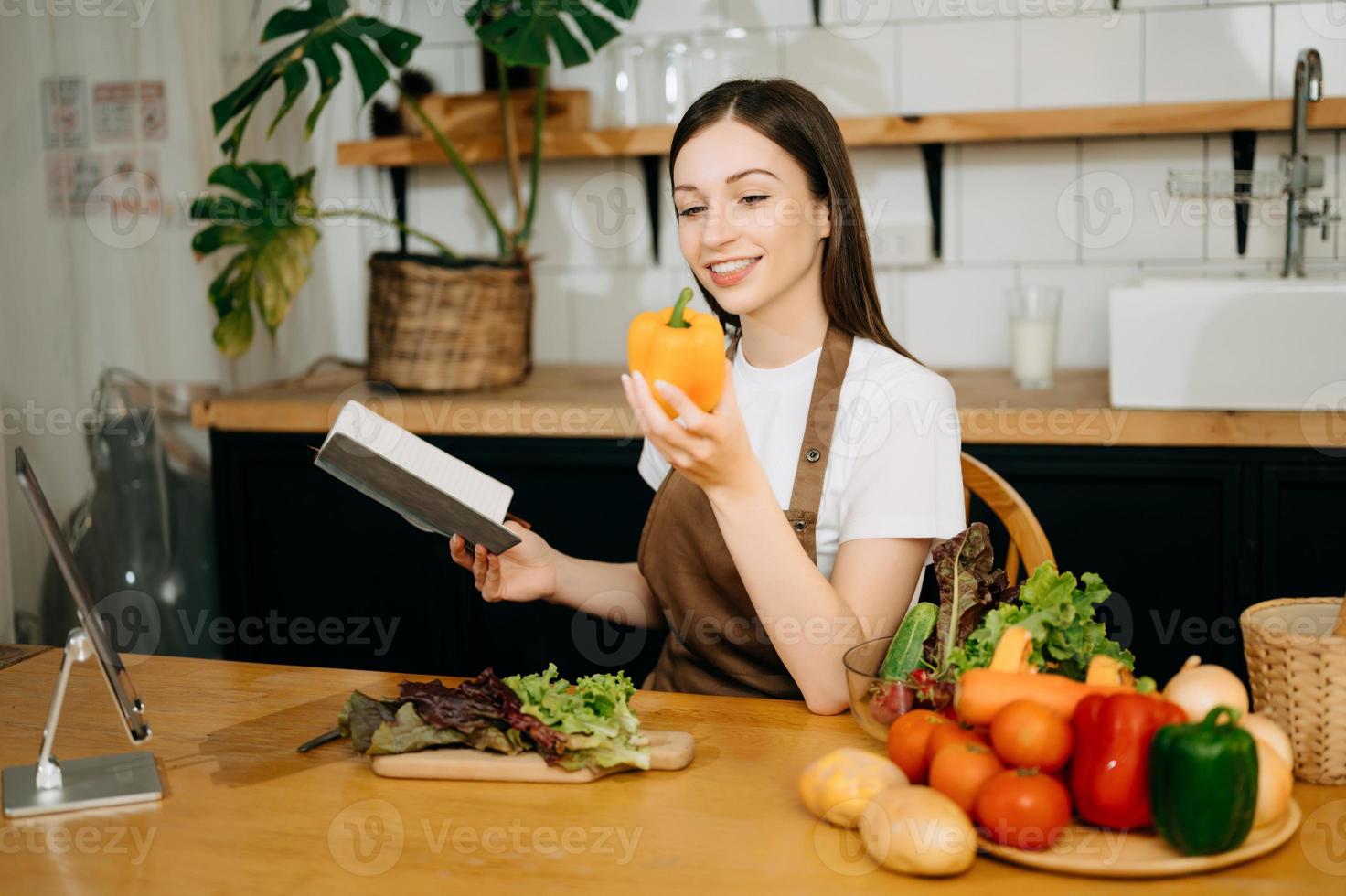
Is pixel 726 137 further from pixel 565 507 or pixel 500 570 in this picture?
pixel 565 507

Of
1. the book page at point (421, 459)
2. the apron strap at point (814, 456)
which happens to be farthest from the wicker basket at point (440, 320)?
the book page at point (421, 459)

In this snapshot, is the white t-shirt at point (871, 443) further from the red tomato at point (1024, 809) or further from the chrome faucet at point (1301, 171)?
the chrome faucet at point (1301, 171)

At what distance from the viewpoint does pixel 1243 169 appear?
2.59 m

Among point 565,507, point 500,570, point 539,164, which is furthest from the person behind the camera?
point 539,164

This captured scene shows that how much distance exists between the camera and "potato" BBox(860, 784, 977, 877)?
0.89m

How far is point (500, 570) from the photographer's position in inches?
58.1

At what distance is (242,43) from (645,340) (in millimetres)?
1972

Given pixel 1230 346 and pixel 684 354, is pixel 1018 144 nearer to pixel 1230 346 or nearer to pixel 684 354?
pixel 1230 346

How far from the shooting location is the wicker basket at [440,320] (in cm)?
247

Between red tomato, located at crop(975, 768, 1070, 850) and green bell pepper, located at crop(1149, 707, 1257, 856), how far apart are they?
0.22 feet

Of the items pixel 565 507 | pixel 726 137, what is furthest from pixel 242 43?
pixel 726 137

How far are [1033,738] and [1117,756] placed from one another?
58mm

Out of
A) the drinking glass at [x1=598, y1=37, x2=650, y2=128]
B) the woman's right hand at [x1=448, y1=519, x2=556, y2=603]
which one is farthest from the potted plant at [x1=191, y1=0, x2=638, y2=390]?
the woman's right hand at [x1=448, y1=519, x2=556, y2=603]

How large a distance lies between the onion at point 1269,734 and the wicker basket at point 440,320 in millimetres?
1814
